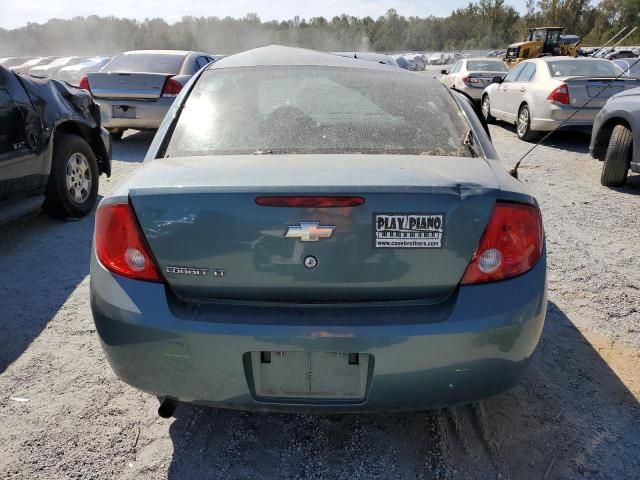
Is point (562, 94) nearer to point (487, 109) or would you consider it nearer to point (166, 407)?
point (487, 109)

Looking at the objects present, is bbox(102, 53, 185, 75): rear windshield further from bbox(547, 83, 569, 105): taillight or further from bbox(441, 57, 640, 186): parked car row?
bbox(547, 83, 569, 105): taillight

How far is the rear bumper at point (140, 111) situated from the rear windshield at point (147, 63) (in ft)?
2.71

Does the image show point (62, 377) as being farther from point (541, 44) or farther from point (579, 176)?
point (541, 44)

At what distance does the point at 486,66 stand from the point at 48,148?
13.3 meters

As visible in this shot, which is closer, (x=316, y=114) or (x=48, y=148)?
(x=316, y=114)

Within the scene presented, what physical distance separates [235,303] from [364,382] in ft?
1.73

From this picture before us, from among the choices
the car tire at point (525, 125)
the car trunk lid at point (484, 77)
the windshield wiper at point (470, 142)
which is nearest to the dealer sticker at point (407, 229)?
the windshield wiper at point (470, 142)

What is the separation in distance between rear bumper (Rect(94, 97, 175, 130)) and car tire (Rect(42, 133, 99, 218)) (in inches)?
122

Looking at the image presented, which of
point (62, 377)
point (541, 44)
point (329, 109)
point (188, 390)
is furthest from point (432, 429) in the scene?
point (541, 44)

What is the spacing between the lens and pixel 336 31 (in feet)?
295

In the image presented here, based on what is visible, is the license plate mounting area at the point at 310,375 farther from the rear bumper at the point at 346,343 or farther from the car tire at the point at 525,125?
the car tire at the point at 525,125

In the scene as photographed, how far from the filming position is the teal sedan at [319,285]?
1.79 metres

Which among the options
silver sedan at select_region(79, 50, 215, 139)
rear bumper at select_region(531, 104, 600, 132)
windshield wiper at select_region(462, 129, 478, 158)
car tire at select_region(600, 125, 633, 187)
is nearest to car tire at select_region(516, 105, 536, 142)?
rear bumper at select_region(531, 104, 600, 132)

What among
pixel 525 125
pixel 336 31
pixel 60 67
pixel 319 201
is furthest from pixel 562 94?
pixel 336 31
